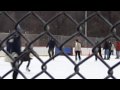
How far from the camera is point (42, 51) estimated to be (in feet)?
67.1
